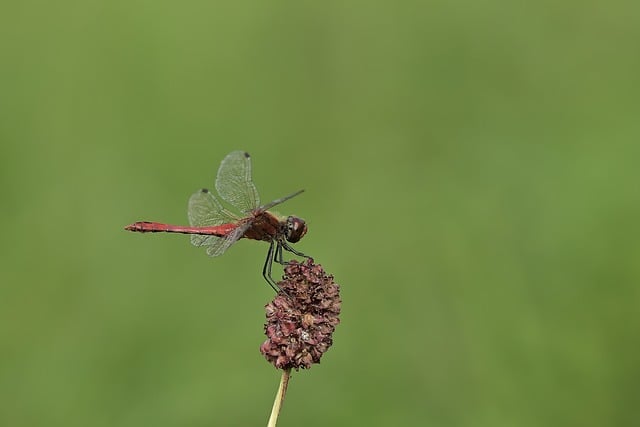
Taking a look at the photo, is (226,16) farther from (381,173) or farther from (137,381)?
(137,381)

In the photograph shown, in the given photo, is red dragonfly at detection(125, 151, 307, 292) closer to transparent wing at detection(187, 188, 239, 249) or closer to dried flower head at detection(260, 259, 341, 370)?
transparent wing at detection(187, 188, 239, 249)

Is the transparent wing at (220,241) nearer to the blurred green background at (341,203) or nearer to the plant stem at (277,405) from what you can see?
the plant stem at (277,405)

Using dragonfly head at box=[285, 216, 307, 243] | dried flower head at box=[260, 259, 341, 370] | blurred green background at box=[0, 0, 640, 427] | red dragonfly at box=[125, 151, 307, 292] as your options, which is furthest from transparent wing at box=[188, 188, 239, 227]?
blurred green background at box=[0, 0, 640, 427]

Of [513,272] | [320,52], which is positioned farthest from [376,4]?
[513,272]

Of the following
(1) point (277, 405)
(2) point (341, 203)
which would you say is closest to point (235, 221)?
(1) point (277, 405)

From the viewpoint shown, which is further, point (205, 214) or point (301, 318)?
point (205, 214)

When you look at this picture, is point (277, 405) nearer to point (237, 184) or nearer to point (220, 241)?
point (220, 241)

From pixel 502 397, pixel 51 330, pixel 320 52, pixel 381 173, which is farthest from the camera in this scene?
pixel 320 52
